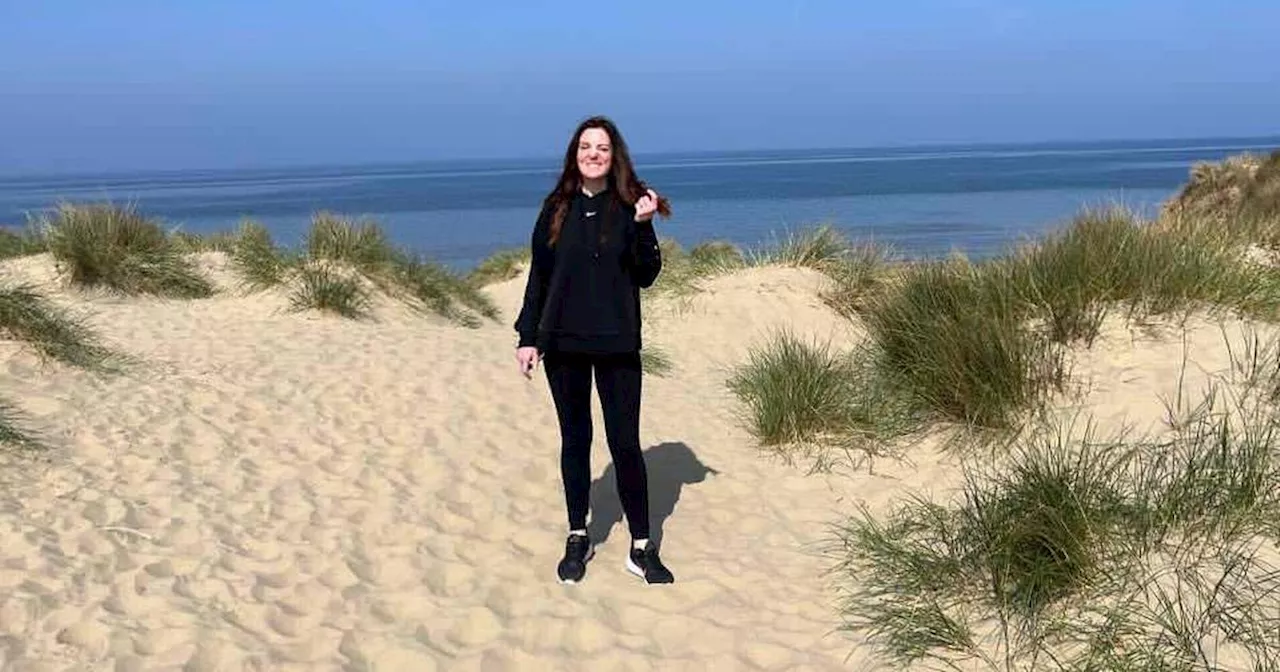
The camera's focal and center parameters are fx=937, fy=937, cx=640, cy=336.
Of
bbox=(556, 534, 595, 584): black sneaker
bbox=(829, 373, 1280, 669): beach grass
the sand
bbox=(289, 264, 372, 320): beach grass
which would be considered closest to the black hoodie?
bbox=(556, 534, 595, 584): black sneaker

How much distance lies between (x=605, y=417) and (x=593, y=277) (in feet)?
2.01

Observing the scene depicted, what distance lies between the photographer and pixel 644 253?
12.3 feet

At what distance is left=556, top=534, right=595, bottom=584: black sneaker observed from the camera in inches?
162

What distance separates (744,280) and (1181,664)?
9581 millimetres

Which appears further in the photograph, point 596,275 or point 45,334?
point 45,334

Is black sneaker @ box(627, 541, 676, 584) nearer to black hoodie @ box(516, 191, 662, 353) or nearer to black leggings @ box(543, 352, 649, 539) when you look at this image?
black leggings @ box(543, 352, 649, 539)

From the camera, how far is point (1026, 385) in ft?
17.1

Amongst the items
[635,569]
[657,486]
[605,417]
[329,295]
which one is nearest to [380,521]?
[635,569]

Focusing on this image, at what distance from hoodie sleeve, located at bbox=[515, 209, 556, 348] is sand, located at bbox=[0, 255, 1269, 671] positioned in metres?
1.12

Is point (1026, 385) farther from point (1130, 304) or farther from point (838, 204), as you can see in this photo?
point (838, 204)

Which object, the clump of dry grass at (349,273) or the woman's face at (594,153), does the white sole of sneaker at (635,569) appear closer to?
the woman's face at (594,153)

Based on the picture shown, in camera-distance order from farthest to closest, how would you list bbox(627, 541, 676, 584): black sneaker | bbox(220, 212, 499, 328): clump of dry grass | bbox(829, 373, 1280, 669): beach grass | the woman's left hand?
bbox(220, 212, 499, 328): clump of dry grass < bbox(627, 541, 676, 584): black sneaker < the woman's left hand < bbox(829, 373, 1280, 669): beach grass

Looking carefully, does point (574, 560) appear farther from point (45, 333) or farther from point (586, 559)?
point (45, 333)

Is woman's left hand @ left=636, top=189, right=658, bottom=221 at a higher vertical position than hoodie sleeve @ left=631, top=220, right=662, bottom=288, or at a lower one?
higher
